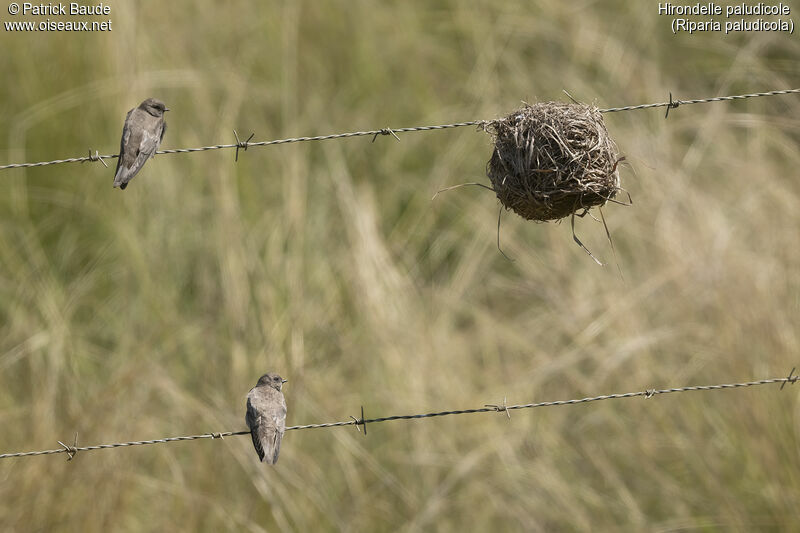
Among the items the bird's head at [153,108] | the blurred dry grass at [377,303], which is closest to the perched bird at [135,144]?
the bird's head at [153,108]

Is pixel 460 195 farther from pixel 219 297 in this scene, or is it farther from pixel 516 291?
pixel 219 297

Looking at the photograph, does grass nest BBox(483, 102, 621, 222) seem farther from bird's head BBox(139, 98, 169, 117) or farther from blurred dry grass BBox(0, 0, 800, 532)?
blurred dry grass BBox(0, 0, 800, 532)

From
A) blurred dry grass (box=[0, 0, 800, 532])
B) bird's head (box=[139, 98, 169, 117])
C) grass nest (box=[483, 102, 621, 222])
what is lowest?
blurred dry grass (box=[0, 0, 800, 532])

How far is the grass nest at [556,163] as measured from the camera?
18.6 ft

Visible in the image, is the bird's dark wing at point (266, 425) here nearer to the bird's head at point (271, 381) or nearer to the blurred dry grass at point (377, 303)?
the bird's head at point (271, 381)

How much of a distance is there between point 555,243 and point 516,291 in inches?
30.9

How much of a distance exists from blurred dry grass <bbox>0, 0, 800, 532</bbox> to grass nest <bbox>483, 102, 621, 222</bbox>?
2138 millimetres

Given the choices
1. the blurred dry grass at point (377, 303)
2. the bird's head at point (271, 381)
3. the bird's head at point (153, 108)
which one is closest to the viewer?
the bird's head at point (153, 108)

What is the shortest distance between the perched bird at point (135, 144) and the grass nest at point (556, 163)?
175 cm

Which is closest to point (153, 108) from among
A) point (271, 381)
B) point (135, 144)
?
point (135, 144)

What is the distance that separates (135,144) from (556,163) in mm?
2159

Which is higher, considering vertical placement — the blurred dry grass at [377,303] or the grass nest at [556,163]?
the grass nest at [556,163]

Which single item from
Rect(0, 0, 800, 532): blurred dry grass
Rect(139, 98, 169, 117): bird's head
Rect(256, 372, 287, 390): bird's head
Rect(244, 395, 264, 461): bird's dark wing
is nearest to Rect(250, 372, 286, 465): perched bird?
Rect(244, 395, 264, 461): bird's dark wing

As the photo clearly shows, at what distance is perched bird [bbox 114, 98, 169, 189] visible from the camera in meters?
6.17
